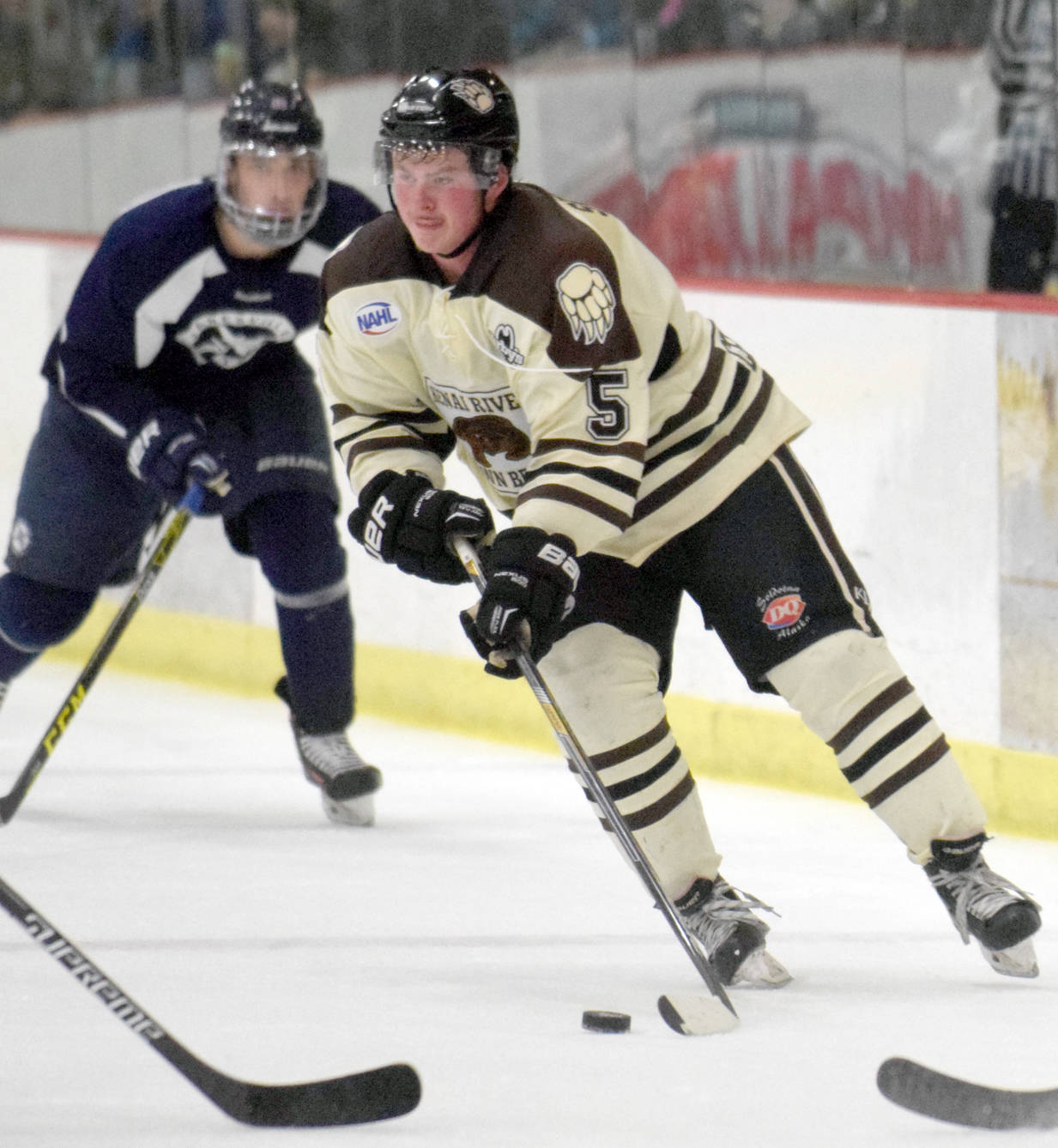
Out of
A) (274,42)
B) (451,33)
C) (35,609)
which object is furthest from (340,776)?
(274,42)

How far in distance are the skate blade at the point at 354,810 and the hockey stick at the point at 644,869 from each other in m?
1.01

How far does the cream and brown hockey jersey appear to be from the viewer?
2.39 m

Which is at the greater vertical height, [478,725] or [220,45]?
[220,45]

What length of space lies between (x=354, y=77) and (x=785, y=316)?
1720 mm

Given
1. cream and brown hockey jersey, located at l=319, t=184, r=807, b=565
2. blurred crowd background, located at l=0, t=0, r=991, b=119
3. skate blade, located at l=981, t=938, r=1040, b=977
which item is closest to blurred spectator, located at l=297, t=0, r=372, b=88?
blurred crowd background, located at l=0, t=0, r=991, b=119

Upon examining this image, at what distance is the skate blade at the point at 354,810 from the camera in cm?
353

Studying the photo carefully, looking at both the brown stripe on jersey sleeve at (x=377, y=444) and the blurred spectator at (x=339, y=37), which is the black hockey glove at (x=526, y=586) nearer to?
the brown stripe on jersey sleeve at (x=377, y=444)

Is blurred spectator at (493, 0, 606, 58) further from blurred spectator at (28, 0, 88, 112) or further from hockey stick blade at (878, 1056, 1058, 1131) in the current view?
hockey stick blade at (878, 1056, 1058, 1131)

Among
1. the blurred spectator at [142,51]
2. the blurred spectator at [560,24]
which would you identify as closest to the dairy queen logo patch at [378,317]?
the blurred spectator at [560,24]

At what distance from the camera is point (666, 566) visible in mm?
2611

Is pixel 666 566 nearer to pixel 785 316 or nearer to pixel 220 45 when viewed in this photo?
pixel 785 316

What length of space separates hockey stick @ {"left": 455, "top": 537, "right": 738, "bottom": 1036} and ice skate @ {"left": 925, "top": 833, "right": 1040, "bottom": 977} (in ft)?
0.92

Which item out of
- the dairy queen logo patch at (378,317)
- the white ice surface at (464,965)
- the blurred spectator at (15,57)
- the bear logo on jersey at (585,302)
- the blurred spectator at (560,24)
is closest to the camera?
the white ice surface at (464,965)

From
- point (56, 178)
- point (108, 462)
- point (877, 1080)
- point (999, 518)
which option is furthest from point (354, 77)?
point (877, 1080)
